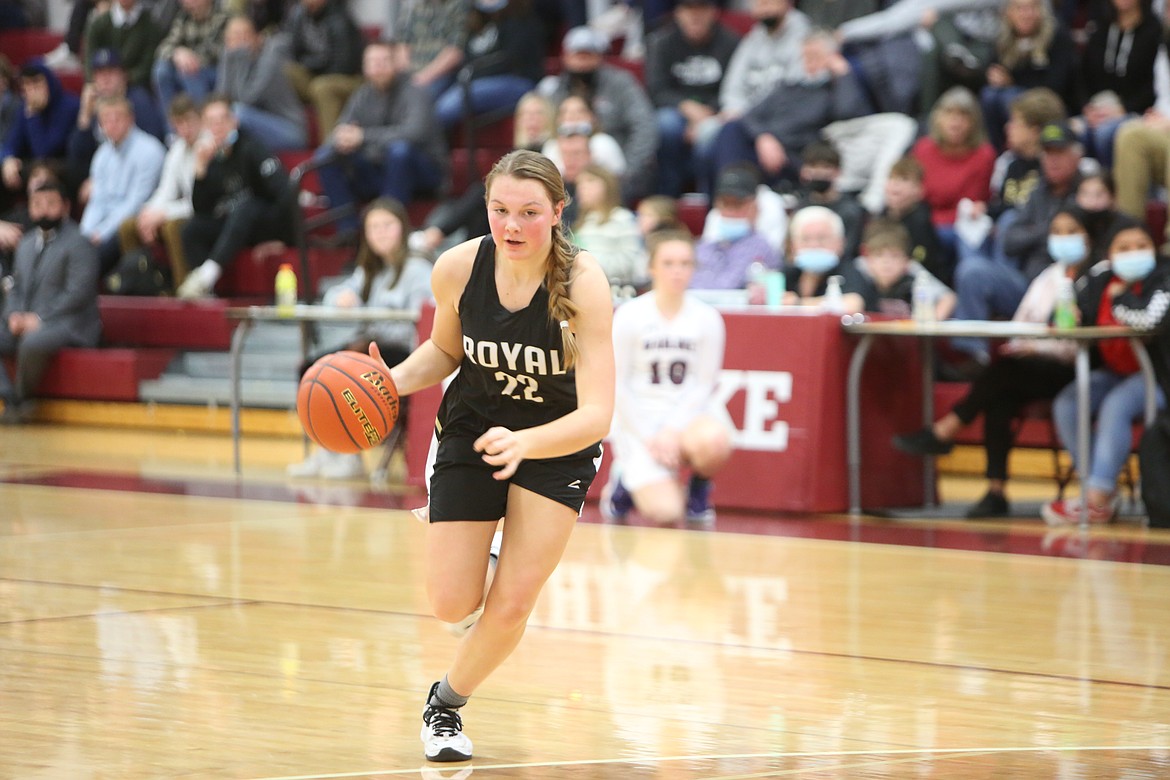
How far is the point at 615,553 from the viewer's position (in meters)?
7.05

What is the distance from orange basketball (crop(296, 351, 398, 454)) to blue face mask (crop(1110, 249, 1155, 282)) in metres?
4.74

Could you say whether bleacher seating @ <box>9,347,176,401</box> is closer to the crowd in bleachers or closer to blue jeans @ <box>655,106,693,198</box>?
the crowd in bleachers

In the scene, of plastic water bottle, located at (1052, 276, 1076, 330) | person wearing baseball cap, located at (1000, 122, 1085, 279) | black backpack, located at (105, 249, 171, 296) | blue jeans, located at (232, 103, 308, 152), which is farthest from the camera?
blue jeans, located at (232, 103, 308, 152)

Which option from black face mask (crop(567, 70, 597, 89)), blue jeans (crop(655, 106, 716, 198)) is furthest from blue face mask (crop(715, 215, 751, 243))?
black face mask (crop(567, 70, 597, 89))

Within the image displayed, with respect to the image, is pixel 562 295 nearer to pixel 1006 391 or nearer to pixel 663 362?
pixel 663 362

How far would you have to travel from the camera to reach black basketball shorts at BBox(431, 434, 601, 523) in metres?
3.91

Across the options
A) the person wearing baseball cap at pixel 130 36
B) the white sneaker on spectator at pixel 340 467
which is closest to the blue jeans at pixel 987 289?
the white sneaker on spectator at pixel 340 467

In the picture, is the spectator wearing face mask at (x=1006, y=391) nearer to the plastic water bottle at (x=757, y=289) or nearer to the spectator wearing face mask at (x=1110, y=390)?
the spectator wearing face mask at (x=1110, y=390)

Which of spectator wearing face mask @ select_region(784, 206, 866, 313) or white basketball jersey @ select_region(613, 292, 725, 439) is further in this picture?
spectator wearing face mask @ select_region(784, 206, 866, 313)

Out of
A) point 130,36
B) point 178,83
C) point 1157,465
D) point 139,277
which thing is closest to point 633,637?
point 1157,465

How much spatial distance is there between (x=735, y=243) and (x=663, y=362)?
160 centimetres

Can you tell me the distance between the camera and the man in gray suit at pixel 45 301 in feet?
40.3

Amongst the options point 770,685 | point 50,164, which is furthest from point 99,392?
point 770,685

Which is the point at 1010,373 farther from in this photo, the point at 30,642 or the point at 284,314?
the point at 30,642
